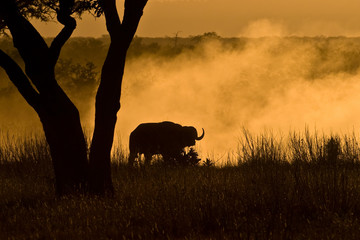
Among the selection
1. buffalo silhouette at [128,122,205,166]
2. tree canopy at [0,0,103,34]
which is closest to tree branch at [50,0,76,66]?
tree canopy at [0,0,103,34]

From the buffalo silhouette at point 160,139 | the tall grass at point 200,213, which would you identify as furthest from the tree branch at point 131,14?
the buffalo silhouette at point 160,139

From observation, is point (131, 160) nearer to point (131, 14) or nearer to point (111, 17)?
point (111, 17)

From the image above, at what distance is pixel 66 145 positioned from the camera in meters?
10.9

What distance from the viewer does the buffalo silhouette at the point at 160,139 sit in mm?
18850

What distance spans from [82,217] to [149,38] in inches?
4354

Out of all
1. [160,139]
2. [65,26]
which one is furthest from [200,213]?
[160,139]

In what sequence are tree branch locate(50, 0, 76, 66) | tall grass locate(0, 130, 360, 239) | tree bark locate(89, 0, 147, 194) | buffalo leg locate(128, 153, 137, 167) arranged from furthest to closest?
buffalo leg locate(128, 153, 137, 167) → tree branch locate(50, 0, 76, 66) → tree bark locate(89, 0, 147, 194) → tall grass locate(0, 130, 360, 239)

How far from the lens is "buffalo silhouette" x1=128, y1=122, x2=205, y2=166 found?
18.9 m

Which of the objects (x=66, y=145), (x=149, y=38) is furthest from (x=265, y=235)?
(x=149, y=38)

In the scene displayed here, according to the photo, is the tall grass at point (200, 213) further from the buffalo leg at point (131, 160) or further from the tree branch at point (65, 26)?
the buffalo leg at point (131, 160)

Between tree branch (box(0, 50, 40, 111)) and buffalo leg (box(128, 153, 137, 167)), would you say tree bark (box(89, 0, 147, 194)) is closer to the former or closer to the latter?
tree branch (box(0, 50, 40, 111))

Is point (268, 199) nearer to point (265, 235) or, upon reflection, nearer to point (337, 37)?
point (265, 235)

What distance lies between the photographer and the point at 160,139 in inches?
758

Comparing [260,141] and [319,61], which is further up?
[319,61]
